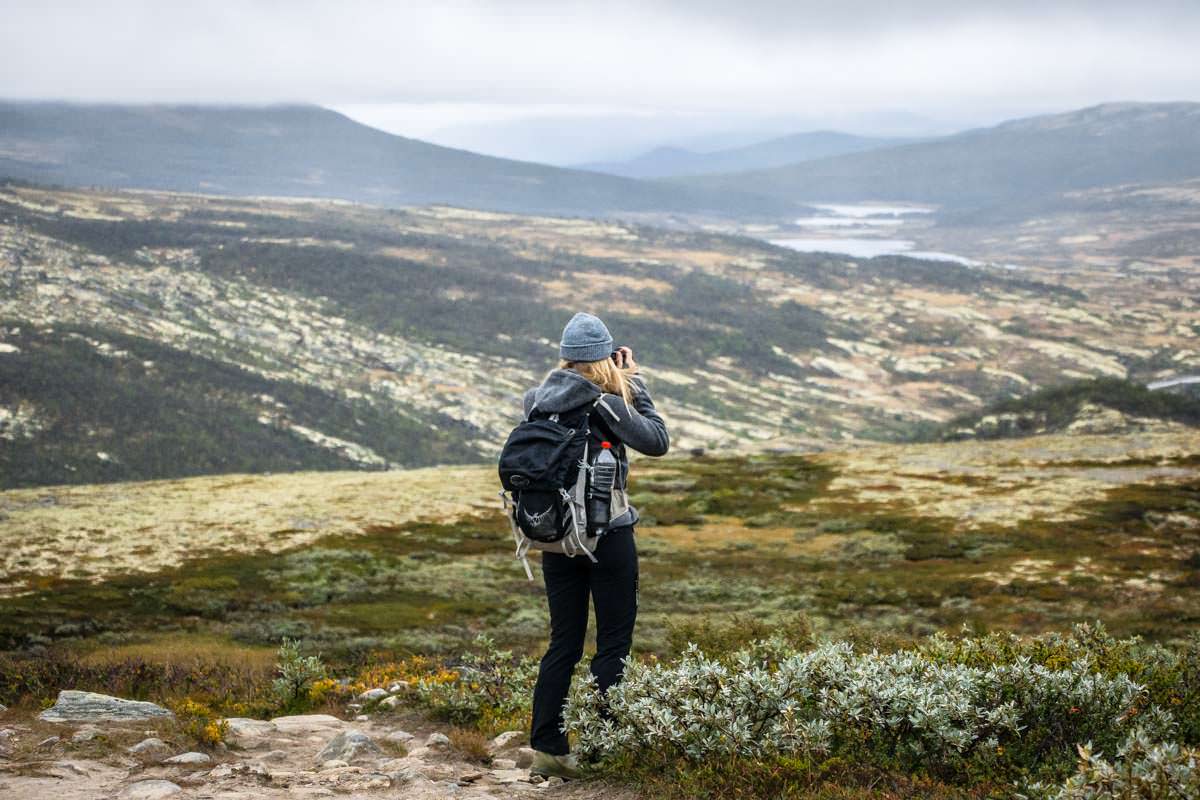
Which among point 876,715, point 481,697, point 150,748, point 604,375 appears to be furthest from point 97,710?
point 876,715

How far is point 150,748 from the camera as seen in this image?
11148 mm

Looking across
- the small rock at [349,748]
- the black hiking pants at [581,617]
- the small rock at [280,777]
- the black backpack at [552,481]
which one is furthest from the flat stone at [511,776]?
the black backpack at [552,481]

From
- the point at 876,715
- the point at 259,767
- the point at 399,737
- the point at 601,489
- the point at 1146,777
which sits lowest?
the point at 399,737

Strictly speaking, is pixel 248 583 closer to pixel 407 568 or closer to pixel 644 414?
pixel 407 568

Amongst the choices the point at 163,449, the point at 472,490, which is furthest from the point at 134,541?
the point at 163,449

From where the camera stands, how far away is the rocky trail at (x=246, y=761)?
9469 millimetres

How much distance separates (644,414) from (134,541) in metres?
38.8

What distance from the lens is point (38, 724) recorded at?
1232 cm

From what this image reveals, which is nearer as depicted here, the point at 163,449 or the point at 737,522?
the point at 737,522

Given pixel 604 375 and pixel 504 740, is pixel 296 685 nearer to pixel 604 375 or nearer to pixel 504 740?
pixel 504 740

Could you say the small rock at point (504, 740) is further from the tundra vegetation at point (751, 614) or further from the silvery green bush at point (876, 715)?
the silvery green bush at point (876, 715)

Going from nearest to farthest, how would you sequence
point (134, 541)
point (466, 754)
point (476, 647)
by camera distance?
1. point (466, 754)
2. point (476, 647)
3. point (134, 541)

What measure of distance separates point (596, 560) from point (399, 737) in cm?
543

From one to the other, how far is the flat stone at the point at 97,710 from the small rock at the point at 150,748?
159 cm
